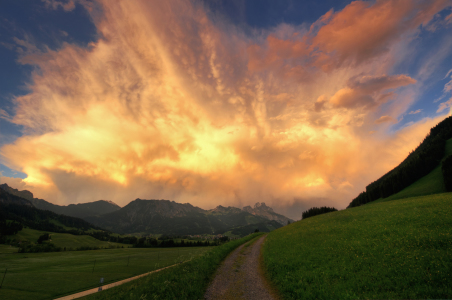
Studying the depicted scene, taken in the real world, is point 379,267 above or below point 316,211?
below

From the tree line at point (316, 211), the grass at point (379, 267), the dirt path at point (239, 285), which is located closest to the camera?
the grass at point (379, 267)

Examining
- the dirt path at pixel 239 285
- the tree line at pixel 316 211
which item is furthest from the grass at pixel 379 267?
the tree line at pixel 316 211

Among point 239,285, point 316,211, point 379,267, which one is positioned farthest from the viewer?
point 316,211

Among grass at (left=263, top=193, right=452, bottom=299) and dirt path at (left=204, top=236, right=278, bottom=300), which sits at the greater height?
grass at (left=263, top=193, right=452, bottom=299)

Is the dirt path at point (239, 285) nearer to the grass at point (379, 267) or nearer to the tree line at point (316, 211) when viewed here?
the grass at point (379, 267)

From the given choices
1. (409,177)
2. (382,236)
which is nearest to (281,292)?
(382,236)

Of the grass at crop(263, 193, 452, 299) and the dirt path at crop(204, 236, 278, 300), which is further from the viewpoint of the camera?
the dirt path at crop(204, 236, 278, 300)

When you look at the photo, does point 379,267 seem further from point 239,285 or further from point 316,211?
point 316,211

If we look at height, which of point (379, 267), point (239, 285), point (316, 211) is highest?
point (316, 211)

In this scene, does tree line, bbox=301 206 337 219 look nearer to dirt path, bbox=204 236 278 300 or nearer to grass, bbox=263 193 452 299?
grass, bbox=263 193 452 299

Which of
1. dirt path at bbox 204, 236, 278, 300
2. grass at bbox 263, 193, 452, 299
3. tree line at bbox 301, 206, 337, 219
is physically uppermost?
tree line at bbox 301, 206, 337, 219

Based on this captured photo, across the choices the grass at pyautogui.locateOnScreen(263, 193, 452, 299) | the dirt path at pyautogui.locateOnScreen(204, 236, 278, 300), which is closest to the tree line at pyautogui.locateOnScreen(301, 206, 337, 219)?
the grass at pyautogui.locateOnScreen(263, 193, 452, 299)

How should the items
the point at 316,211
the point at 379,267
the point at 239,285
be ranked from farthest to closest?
the point at 316,211
the point at 239,285
the point at 379,267

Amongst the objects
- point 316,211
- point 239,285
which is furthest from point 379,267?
point 316,211
